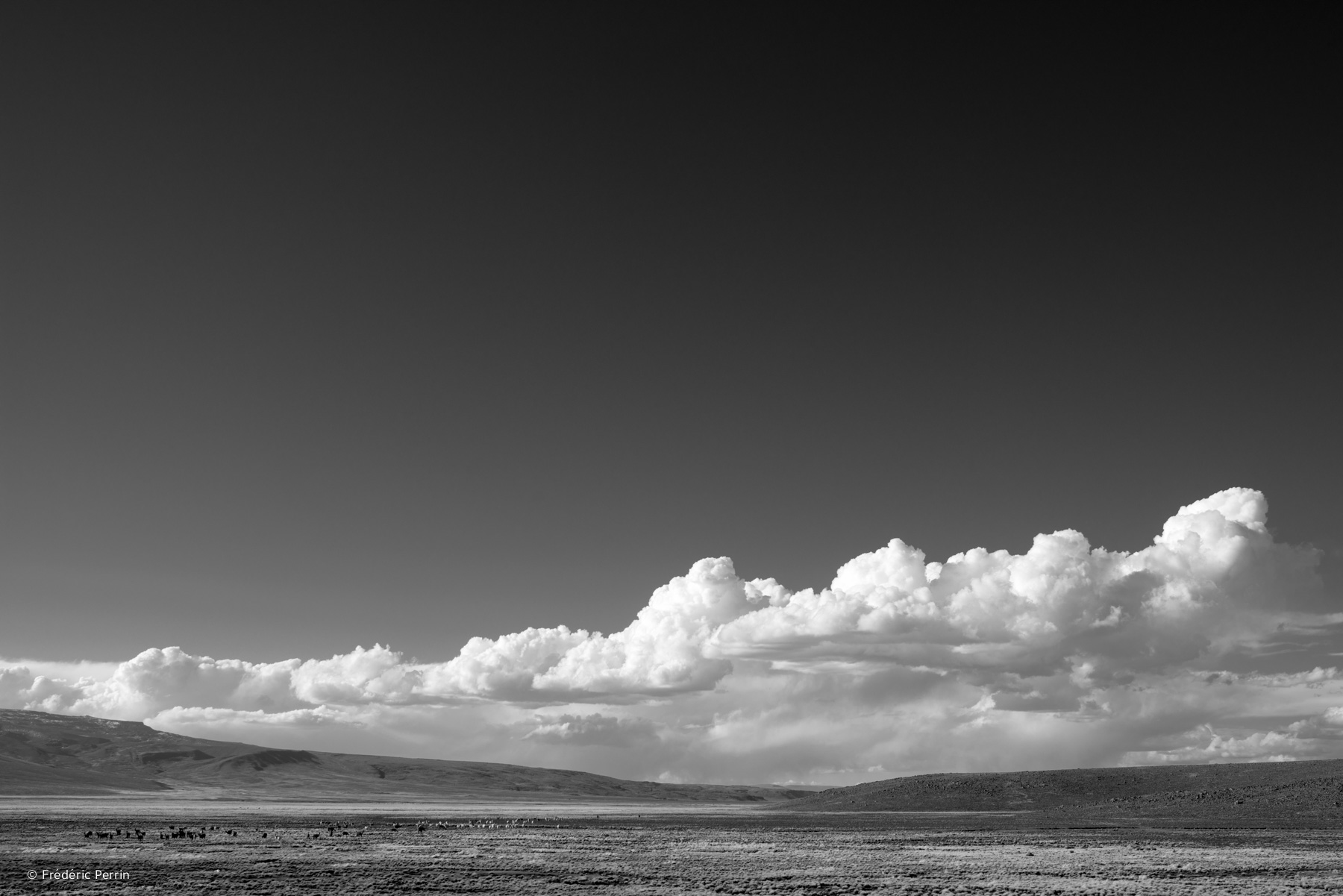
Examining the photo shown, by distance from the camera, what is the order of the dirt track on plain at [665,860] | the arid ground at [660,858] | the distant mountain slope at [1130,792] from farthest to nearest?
the distant mountain slope at [1130,792] < the arid ground at [660,858] < the dirt track on plain at [665,860]

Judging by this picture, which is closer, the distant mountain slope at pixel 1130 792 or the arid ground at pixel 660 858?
the arid ground at pixel 660 858

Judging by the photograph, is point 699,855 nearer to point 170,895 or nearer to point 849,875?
point 849,875

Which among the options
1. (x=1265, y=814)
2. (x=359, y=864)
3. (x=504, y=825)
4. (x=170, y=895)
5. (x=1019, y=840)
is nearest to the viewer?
(x=170, y=895)

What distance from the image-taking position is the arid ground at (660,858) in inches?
1831

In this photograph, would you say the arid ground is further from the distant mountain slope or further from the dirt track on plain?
the distant mountain slope

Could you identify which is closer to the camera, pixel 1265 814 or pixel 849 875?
pixel 849 875

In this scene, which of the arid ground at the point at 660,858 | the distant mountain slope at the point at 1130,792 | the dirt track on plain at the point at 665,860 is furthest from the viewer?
the distant mountain slope at the point at 1130,792

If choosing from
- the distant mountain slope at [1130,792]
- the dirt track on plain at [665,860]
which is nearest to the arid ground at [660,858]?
the dirt track on plain at [665,860]

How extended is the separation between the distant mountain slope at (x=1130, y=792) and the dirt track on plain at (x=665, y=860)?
59.3 m

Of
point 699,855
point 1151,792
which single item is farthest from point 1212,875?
point 1151,792

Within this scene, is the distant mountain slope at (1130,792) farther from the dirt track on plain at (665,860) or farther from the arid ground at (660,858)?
the dirt track on plain at (665,860)

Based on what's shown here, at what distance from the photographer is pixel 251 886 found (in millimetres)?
45031

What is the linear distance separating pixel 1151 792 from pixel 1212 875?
463 ft

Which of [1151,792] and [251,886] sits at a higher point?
[251,886]
